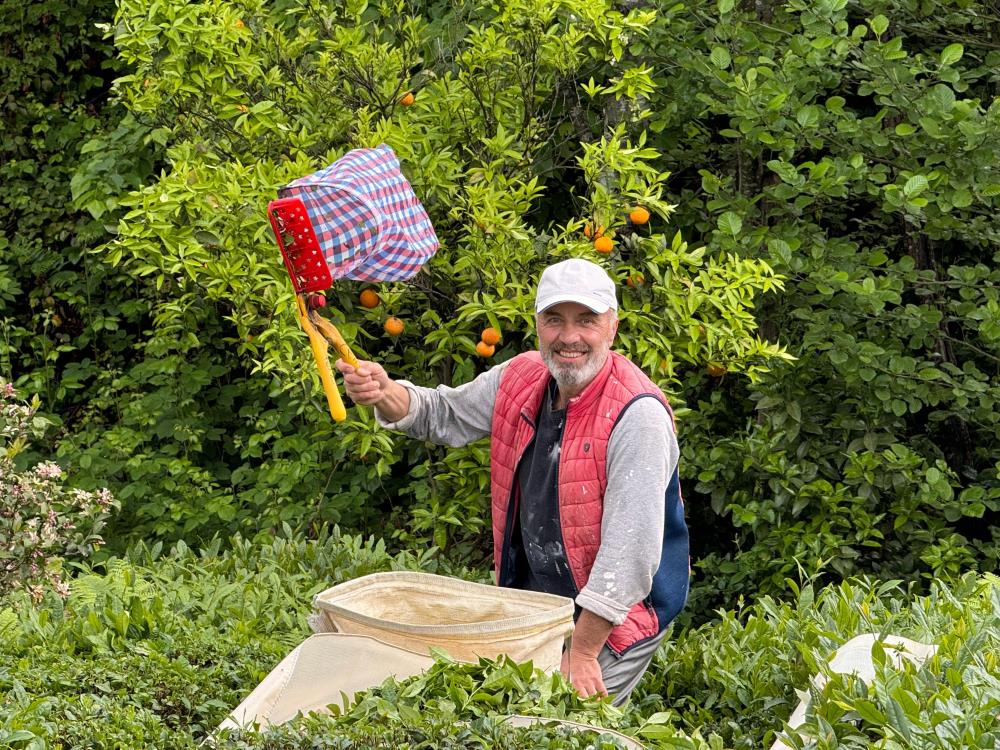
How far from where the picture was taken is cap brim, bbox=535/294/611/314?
11.2ft

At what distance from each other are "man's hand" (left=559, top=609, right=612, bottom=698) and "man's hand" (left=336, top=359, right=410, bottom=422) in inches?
35.5

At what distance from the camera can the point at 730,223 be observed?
5.34 metres

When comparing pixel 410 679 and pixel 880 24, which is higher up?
pixel 880 24

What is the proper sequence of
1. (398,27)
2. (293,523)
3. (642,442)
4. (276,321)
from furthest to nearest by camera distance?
(293,523) < (398,27) < (276,321) < (642,442)

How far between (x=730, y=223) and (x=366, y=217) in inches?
90.6

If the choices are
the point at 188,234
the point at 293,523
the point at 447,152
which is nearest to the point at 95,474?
the point at 293,523

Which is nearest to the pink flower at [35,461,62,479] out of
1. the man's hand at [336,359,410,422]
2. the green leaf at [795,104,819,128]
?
the man's hand at [336,359,410,422]

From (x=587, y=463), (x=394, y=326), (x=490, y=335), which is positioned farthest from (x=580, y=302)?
(x=394, y=326)

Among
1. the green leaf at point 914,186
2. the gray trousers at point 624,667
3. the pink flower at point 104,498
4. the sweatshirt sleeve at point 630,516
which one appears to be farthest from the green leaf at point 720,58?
the pink flower at point 104,498

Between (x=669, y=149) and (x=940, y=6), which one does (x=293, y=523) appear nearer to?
(x=669, y=149)

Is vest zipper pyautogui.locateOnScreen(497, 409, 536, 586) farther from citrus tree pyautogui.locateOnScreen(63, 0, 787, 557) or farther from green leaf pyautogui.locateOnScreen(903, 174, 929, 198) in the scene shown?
green leaf pyautogui.locateOnScreen(903, 174, 929, 198)

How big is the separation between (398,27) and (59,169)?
3.13 metres

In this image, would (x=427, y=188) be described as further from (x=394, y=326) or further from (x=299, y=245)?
(x=299, y=245)

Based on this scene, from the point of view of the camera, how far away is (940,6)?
5676 mm
